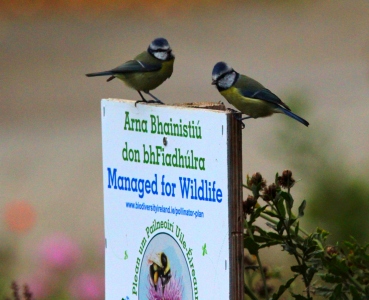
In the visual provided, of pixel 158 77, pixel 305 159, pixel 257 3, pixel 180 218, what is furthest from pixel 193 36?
pixel 180 218

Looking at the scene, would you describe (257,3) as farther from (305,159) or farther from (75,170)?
(305,159)

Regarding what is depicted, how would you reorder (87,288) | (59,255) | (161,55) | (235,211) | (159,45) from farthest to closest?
(59,255) < (87,288) < (161,55) < (159,45) < (235,211)

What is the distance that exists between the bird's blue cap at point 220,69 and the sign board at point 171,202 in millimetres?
479

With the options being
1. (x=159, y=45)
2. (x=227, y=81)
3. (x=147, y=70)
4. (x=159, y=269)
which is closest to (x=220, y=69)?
(x=227, y=81)

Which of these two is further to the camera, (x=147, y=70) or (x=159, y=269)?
(x=147, y=70)

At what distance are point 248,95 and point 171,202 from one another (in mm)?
772

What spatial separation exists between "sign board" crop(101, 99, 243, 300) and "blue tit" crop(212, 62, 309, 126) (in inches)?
21.1

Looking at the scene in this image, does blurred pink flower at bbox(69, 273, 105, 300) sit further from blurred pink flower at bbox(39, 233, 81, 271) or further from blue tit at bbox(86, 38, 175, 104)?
blue tit at bbox(86, 38, 175, 104)

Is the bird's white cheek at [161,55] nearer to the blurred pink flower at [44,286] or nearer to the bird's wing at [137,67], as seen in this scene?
the bird's wing at [137,67]

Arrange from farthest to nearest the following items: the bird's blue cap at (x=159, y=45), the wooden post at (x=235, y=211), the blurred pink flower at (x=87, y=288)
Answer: the blurred pink flower at (x=87, y=288) → the bird's blue cap at (x=159, y=45) → the wooden post at (x=235, y=211)

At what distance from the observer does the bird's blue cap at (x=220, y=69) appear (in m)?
3.32

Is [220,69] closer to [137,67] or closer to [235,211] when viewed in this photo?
[137,67]

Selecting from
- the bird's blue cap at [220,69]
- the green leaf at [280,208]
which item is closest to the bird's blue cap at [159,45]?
the bird's blue cap at [220,69]

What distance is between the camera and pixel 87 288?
3.96 meters
